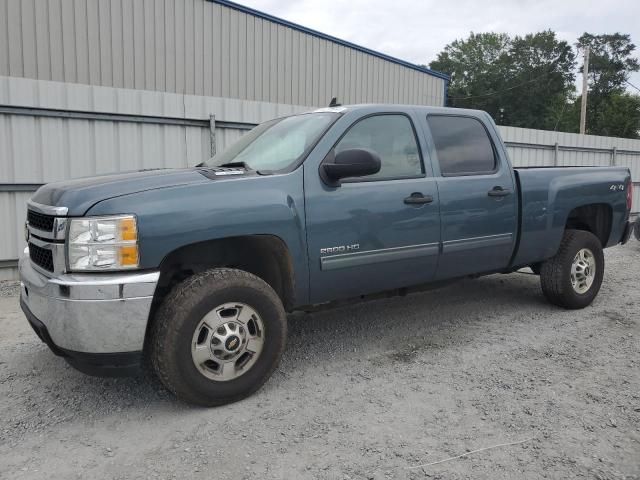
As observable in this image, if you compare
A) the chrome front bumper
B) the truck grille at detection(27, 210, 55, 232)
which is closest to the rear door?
the chrome front bumper

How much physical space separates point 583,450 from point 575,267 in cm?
287

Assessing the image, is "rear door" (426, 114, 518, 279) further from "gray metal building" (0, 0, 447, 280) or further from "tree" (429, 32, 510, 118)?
"tree" (429, 32, 510, 118)

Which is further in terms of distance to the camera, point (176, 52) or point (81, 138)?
point (176, 52)

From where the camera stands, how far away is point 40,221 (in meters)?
3.06

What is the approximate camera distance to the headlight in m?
2.73

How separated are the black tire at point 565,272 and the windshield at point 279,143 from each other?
2.75 metres

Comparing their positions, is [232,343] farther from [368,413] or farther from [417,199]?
[417,199]

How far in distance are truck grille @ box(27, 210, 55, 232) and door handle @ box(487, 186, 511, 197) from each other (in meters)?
3.23

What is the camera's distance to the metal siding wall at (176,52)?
10.3m

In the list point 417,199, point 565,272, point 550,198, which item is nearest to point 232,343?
point 417,199

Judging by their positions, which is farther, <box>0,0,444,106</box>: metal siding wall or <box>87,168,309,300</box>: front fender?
<box>0,0,444,106</box>: metal siding wall

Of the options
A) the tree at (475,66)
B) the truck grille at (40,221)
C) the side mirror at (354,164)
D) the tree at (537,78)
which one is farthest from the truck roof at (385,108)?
the tree at (475,66)

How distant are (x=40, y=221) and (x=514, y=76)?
222 ft

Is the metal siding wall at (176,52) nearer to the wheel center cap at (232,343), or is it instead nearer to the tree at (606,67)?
the wheel center cap at (232,343)
